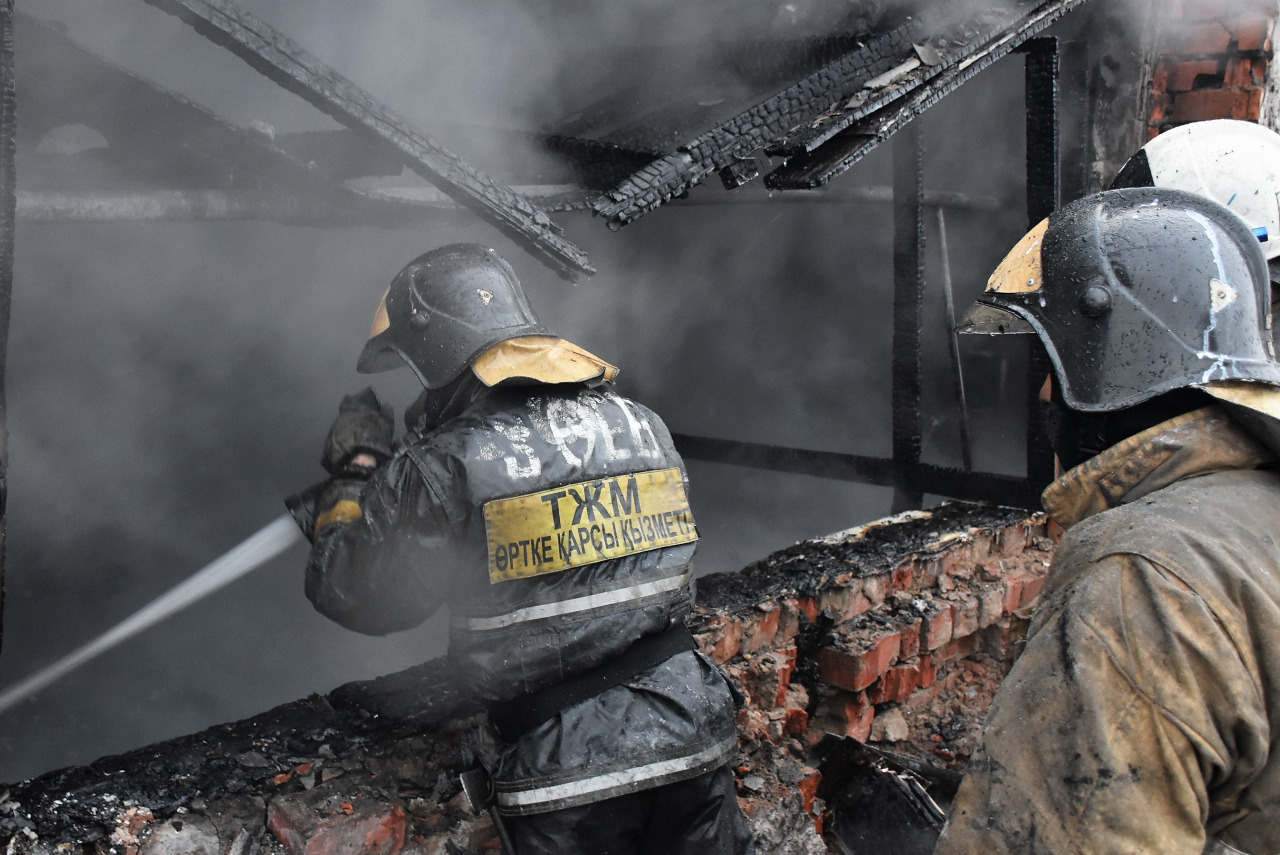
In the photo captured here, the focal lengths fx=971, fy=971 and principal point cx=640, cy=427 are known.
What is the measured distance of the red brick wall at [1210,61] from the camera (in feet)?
14.5

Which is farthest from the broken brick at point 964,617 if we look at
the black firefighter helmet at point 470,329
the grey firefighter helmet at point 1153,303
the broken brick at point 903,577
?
the grey firefighter helmet at point 1153,303

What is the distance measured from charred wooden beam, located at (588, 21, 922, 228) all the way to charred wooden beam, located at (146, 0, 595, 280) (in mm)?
254

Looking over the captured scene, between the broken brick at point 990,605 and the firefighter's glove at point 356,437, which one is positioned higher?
the firefighter's glove at point 356,437

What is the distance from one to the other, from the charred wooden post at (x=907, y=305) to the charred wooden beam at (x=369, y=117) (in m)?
1.96

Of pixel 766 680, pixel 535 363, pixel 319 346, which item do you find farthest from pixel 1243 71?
pixel 319 346

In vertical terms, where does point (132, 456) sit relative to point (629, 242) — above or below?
below

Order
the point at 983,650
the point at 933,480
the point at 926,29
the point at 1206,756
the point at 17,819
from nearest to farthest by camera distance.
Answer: the point at 1206,756
the point at 17,819
the point at 926,29
the point at 983,650
the point at 933,480

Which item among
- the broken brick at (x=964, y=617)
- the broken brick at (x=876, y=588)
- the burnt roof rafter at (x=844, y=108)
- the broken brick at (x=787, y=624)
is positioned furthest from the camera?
the broken brick at (x=964, y=617)

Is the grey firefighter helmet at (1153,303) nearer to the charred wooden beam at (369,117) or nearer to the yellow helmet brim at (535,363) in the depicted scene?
the yellow helmet brim at (535,363)

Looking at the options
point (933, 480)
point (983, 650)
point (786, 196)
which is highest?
point (786, 196)

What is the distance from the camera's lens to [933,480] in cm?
454

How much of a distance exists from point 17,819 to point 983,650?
3.58m

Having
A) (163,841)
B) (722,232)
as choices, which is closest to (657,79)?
(722,232)

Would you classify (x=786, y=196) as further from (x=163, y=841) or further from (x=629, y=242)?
(x=163, y=841)
